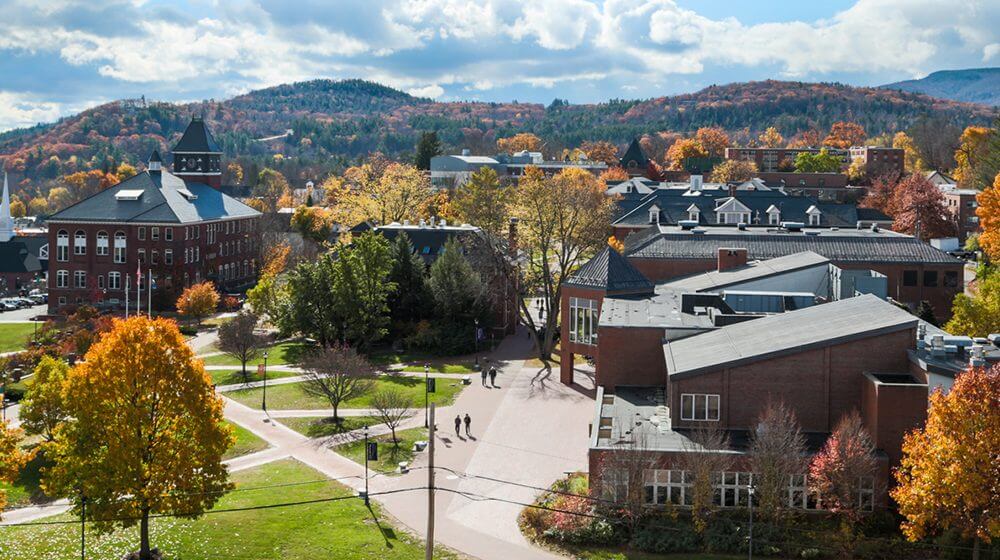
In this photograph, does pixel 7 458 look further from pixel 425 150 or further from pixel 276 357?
pixel 425 150

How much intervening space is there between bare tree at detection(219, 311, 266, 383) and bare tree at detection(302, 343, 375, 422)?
923 centimetres

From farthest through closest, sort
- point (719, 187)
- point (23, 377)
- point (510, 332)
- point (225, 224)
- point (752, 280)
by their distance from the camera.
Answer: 1. point (719, 187)
2. point (225, 224)
3. point (510, 332)
4. point (23, 377)
5. point (752, 280)

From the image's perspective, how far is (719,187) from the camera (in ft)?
372

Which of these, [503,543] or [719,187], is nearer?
[503,543]

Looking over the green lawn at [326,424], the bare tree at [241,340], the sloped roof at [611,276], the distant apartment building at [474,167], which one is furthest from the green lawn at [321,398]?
the distant apartment building at [474,167]

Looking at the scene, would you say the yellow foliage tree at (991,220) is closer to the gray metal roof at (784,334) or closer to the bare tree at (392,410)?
the gray metal roof at (784,334)

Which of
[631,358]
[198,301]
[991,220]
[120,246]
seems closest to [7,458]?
[631,358]

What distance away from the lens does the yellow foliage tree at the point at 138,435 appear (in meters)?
32.7

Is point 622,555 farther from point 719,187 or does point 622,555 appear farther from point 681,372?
point 719,187

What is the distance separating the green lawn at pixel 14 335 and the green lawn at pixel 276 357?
52.8 ft

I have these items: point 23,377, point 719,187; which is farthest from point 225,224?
point 719,187

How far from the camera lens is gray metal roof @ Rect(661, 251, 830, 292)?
54.8 m

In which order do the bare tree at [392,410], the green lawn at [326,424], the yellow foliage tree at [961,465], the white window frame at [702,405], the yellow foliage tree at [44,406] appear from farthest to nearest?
the green lawn at [326,424] < the bare tree at [392,410] < the yellow foliage tree at [44,406] < the white window frame at [702,405] < the yellow foliage tree at [961,465]

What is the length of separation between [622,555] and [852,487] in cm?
815
